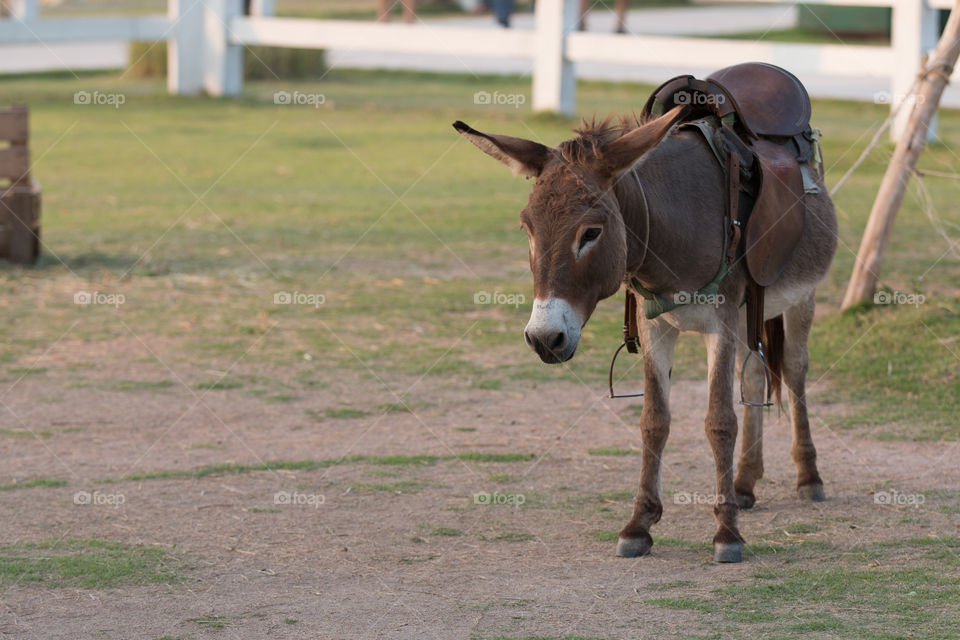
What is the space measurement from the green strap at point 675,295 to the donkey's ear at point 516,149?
28.7 inches

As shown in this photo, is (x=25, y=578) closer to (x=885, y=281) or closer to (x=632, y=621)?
(x=632, y=621)

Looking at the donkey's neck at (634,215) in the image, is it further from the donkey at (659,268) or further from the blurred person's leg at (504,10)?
the blurred person's leg at (504,10)

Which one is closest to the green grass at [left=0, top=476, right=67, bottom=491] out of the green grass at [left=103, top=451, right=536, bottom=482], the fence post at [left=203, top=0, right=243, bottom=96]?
the green grass at [left=103, top=451, right=536, bottom=482]

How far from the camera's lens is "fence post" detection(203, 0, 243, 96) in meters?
21.7

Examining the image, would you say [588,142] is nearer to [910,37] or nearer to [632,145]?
[632,145]

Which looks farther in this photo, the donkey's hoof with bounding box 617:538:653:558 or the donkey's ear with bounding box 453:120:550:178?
the donkey's hoof with bounding box 617:538:653:558

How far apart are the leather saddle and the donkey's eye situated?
0.67m

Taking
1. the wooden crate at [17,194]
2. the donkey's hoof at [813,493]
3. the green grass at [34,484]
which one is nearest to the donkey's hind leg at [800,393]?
the donkey's hoof at [813,493]

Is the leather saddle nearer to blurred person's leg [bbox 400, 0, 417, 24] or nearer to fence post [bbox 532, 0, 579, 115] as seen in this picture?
fence post [bbox 532, 0, 579, 115]

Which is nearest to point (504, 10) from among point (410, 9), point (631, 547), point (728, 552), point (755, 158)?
point (410, 9)

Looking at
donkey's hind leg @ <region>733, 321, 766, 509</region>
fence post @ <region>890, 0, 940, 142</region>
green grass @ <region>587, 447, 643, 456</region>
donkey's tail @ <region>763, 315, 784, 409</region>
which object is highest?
fence post @ <region>890, 0, 940, 142</region>

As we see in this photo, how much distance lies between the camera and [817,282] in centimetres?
630

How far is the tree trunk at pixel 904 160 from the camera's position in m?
8.86

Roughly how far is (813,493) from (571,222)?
2.33m
